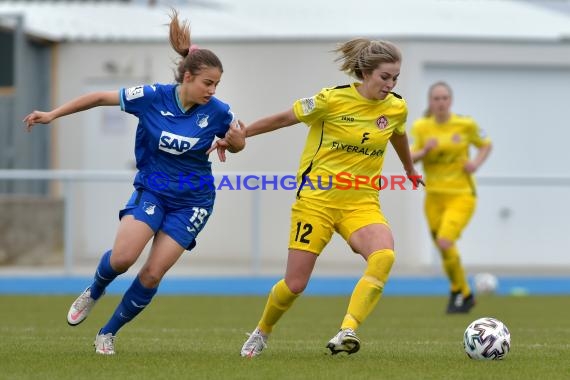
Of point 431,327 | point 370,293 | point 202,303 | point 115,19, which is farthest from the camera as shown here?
point 115,19

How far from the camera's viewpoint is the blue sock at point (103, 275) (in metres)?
8.02

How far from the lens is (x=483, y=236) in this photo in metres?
17.6

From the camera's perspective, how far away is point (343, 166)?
8.05 meters

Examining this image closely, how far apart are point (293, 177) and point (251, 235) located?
5.98ft

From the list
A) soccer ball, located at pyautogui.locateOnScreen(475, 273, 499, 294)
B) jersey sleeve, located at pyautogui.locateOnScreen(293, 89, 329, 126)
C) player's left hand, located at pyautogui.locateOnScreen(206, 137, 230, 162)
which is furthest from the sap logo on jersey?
soccer ball, located at pyautogui.locateOnScreen(475, 273, 499, 294)

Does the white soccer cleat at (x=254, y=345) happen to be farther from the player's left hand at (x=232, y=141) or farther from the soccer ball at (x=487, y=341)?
the soccer ball at (x=487, y=341)

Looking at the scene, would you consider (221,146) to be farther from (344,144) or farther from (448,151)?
(448,151)

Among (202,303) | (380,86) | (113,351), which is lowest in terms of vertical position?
(202,303)

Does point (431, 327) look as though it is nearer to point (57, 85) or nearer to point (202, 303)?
point (202, 303)

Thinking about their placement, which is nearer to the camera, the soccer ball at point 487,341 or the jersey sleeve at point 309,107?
the soccer ball at point 487,341

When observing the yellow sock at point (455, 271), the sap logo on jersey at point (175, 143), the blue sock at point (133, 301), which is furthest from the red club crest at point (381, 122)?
the yellow sock at point (455, 271)

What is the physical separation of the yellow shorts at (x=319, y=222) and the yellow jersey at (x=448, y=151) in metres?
5.33

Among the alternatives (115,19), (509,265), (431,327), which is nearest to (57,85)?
(115,19)

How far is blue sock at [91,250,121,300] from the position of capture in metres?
8.02
